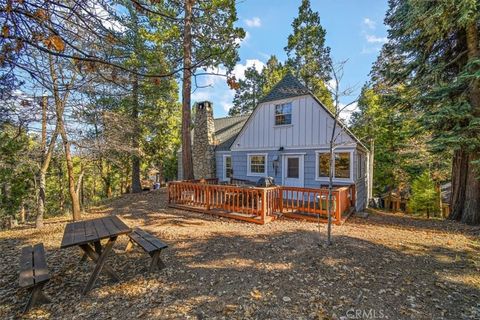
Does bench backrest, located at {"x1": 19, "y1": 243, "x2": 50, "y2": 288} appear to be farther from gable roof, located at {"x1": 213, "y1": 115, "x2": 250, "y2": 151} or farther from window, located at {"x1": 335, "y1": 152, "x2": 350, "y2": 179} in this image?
gable roof, located at {"x1": 213, "y1": 115, "x2": 250, "y2": 151}

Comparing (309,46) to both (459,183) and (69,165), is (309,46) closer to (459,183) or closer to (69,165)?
(459,183)

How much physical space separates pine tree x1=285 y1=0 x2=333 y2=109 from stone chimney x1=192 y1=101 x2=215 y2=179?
9.56 meters

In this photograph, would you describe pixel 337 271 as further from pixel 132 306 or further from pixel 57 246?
pixel 57 246

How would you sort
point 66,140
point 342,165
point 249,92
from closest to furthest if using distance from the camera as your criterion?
point 66,140
point 342,165
point 249,92

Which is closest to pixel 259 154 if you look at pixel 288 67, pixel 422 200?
pixel 422 200

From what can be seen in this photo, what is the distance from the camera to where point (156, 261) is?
3770 millimetres

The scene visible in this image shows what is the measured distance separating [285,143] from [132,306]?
28.4 feet

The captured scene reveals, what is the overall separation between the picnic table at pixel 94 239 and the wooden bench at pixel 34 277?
0.39 m

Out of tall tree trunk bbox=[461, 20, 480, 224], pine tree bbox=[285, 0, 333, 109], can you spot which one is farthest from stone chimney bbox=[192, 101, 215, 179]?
tall tree trunk bbox=[461, 20, 480, 224]

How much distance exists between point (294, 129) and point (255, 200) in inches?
173

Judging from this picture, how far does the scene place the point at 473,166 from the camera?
6.62 metres

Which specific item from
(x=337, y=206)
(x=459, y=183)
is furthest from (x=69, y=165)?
(x=459, y=183)

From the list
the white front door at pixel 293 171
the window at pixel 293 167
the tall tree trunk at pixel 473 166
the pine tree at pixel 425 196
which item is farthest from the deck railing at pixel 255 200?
the pine tree at pixel 425 196

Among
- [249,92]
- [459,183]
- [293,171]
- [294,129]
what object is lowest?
[459,183]
